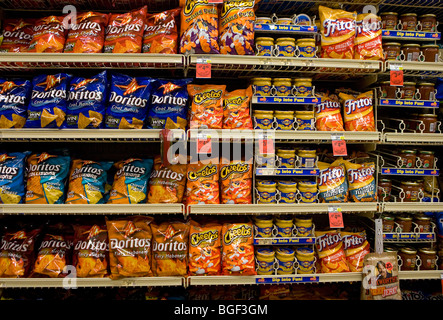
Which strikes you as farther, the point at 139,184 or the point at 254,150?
A: the point at 254,150

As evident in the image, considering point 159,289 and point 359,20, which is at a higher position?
point 359,20

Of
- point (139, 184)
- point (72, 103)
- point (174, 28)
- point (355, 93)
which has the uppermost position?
point (174, 28)

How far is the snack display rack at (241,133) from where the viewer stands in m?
1.80

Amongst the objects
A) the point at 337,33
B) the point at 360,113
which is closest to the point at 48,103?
the point at 337,33

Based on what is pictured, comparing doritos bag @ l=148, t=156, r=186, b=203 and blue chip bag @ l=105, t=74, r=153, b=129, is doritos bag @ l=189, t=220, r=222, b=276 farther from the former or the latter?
blue chip bag @ l=105, t=74, r=153, b=129

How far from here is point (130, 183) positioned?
1.90 metres

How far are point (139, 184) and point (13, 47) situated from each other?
118 cm

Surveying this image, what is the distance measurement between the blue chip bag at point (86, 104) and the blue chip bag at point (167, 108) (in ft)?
0.98

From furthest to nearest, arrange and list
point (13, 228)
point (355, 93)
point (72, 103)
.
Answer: point (355, 93)
point (13, 228)
point (72, 103)

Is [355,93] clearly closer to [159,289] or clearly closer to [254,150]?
[254,150]

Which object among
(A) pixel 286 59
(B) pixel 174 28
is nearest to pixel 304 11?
(A) pixel 286 59

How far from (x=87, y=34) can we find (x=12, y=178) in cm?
99

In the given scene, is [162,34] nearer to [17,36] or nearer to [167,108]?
[167,108]

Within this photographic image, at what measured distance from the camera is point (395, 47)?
6.59 feet
